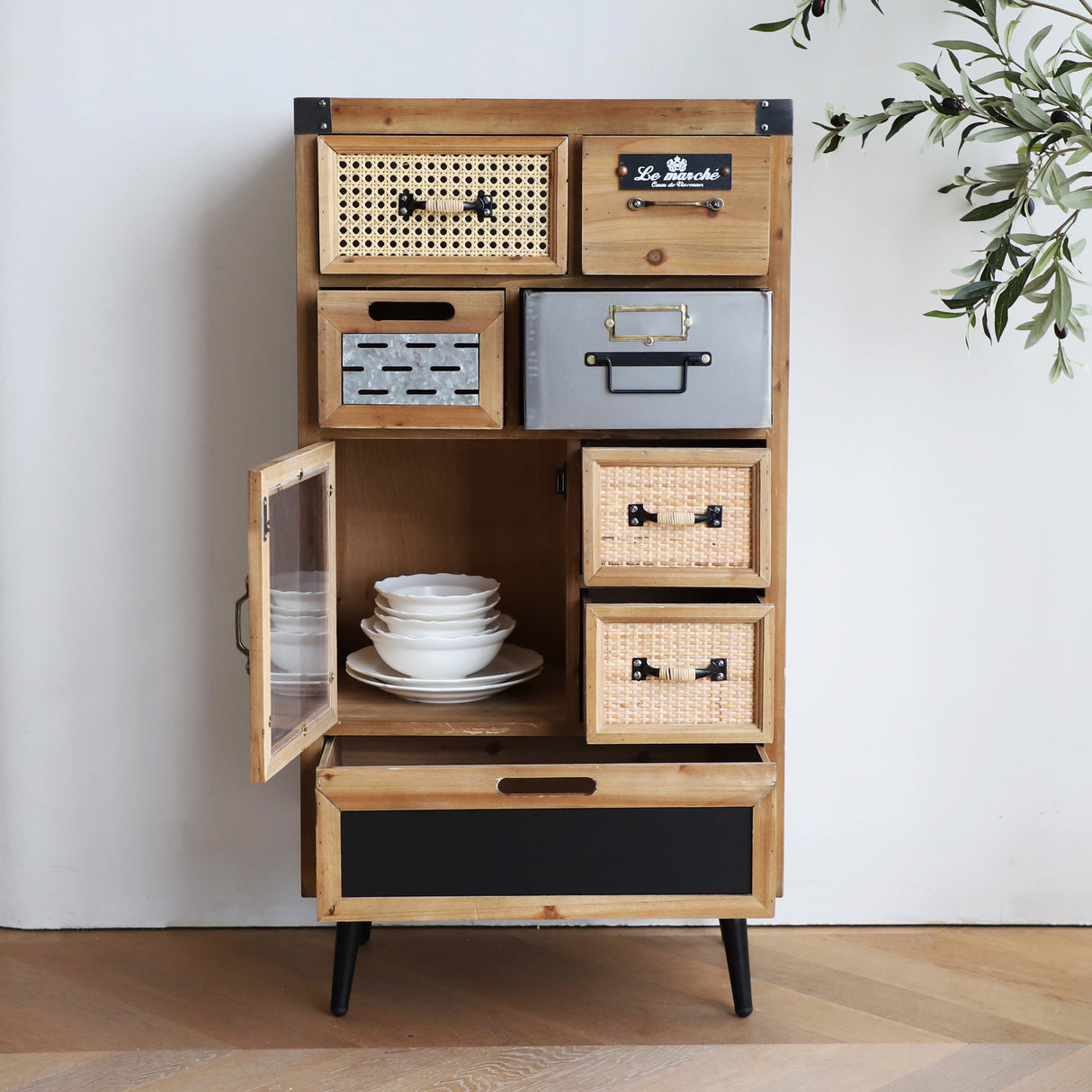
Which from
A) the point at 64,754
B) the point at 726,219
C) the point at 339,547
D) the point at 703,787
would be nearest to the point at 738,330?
the point at 726,219

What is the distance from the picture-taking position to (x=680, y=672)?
1.74m

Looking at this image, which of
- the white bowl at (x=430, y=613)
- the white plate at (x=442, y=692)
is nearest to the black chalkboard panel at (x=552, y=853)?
the white plate at (x=442, y=692)

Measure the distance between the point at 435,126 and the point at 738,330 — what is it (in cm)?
56

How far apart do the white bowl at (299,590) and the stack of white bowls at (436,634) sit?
0.14 m

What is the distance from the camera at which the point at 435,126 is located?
172 centimetres

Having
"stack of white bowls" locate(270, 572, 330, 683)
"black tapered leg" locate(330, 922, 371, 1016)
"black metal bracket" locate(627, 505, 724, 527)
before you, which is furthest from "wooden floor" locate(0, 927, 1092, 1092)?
"black metal bracket" locate(627, 505, 724, 527)

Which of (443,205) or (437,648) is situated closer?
(443,205)

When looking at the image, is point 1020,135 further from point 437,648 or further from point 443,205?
point 437,648

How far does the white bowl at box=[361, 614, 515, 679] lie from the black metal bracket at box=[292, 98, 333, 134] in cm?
82

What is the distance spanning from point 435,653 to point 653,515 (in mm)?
450

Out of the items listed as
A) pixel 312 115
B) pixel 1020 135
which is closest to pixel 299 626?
pixel 312 115

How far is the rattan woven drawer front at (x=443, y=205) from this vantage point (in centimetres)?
171

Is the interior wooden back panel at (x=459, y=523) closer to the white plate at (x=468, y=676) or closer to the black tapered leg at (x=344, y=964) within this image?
the white plate at (x=468, y=676)

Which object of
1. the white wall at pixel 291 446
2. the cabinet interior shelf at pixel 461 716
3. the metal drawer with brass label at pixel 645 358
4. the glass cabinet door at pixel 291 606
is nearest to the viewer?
the glass cabinet door at pixel 291 606
